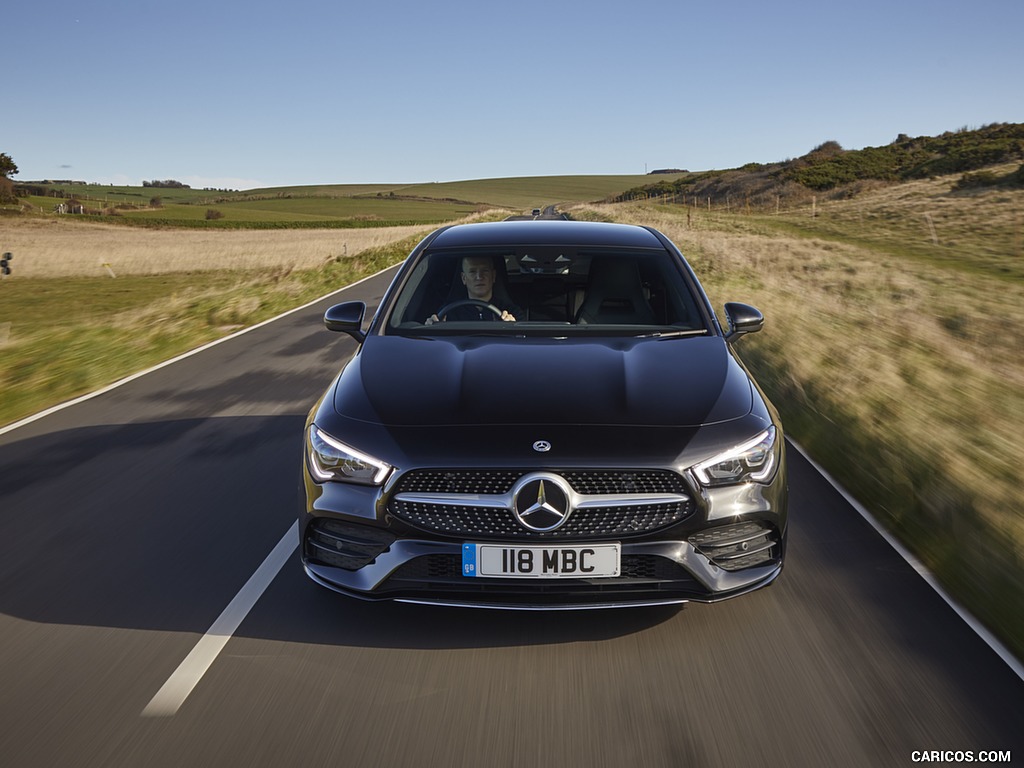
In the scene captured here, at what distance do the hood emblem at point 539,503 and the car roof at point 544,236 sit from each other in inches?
90.7

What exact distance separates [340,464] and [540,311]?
2516 mm

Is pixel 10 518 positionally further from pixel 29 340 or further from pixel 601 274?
pixel 29 340

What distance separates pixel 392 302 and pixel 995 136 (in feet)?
238

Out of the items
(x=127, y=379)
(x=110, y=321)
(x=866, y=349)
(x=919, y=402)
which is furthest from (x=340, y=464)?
(x=110, y=321)

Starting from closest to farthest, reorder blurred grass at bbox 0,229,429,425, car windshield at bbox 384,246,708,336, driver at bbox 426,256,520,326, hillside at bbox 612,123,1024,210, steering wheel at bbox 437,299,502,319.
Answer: car windshield at bbox 384,246,708,336 < steering wheel at bbox 437,299,502,319 < driver at bbox 426,256,520,326 < blurred grass at bbox 0,229,429,425 < hillside at bbox 612,123,1024,210

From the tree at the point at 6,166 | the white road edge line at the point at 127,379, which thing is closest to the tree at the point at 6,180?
the tree at the point at 6,166

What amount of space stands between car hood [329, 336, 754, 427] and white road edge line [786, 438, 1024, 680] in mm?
1192

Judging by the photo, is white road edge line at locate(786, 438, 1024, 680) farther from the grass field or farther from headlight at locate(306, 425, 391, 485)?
headlight at locate(306, 425, 391, 485)

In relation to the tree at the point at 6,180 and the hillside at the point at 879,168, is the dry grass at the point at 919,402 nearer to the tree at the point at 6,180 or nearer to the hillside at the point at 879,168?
the hillside at the point at 879,168

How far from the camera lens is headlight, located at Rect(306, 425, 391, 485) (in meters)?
3.45

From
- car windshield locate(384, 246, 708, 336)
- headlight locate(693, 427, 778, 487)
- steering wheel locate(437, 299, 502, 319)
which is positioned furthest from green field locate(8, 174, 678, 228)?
headlight locate(693, 427, 778, 487)

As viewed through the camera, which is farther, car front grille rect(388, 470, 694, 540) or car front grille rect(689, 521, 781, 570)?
car front grille rect(689, 521, 781, 570)

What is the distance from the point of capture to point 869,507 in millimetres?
5258

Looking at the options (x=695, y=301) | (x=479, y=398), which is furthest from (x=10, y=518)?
(x=695, y=301)
